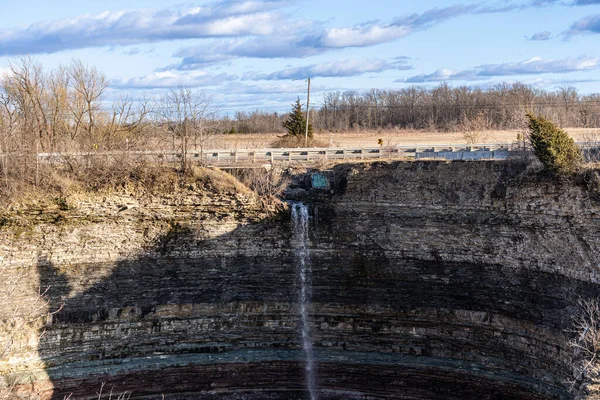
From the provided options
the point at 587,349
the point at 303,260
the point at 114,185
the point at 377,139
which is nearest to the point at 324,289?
the point at 303,260

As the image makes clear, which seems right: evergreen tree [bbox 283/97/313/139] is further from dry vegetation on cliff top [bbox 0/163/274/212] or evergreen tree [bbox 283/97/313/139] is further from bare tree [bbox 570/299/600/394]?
bare tree [bbox 570/299/600/394]

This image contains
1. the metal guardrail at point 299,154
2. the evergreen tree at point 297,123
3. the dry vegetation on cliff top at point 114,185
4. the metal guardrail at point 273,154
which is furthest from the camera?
the evergreen tree at point 297,123

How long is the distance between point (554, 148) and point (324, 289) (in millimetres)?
11117

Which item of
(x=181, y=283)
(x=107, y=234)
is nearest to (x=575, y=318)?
(x=181, y=283)

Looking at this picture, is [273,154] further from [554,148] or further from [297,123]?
[554,148]

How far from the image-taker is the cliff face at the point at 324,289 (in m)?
24.8

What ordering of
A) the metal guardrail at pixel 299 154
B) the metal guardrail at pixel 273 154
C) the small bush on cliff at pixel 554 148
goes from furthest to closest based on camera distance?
1. the metal guardrail at pixel 273 154
2. the metal guardrail at pixel 299 154
3. the small bush on cliff at pixel 554 148

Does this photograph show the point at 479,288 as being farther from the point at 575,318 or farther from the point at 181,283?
the point at 181,283

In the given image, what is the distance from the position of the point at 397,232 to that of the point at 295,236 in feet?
14.8

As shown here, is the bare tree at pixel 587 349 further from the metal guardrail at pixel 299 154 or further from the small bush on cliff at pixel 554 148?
the metal guardrail at pixel 299 154

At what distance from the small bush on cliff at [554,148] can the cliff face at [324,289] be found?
0.76 meters

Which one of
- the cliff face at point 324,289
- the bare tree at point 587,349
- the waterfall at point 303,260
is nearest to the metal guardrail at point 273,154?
the cliff face at point 324,289

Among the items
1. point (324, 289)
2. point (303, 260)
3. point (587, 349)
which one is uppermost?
point (303, 260)

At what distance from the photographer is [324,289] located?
28188mm
